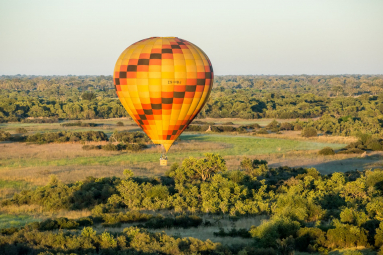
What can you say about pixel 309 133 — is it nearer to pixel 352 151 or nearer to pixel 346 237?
pixel 352 151

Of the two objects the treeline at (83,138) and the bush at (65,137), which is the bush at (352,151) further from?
the bush at (65,137)

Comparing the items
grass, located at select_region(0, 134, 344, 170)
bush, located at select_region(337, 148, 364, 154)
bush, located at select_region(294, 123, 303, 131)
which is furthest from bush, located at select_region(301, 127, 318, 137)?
bush, located at select_region(337, 148, 364, 154)

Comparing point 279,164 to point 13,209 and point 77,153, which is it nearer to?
point 77,153

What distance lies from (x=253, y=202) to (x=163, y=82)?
20.8ft

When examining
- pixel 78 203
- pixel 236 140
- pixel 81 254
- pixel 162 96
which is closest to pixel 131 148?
pixel 236 140

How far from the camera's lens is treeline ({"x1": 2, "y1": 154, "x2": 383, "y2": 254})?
1383cm

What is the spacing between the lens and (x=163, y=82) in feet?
58.9

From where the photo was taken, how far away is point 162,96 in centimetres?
1805

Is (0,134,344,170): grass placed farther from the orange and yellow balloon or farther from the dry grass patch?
the orange and yellow balloon

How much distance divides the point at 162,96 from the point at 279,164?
53.3 feet

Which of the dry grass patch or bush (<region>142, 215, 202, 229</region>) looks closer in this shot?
bush (<region>142, 215, 202, 229</region>)

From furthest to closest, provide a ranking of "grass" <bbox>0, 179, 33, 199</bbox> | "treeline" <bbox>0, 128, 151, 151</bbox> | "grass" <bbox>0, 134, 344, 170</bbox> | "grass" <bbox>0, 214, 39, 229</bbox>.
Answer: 1. "treeline" <bbox>0, 128, 151, 151</bbox>
2. "grass" <bbox>0, 134, 344, 170</bbox>
3. "grass" <bbox>0, 179, 33, 199</bbox>
4. "grass" <bbox>0, 214, 39, 229</bbox>

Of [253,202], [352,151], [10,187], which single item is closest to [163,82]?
[253,202]

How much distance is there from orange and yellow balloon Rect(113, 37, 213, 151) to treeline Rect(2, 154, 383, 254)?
10.5 feet
